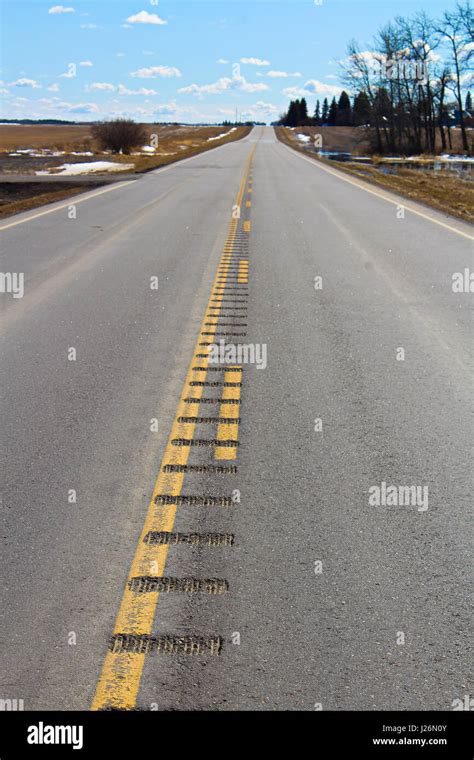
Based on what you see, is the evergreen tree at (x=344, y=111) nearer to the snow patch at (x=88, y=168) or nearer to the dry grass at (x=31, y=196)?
the snow patch at (x=88, y=168)

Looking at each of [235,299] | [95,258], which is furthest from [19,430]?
[95,258]

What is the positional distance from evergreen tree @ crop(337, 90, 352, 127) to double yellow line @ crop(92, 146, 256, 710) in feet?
542

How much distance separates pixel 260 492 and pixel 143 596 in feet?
3.75

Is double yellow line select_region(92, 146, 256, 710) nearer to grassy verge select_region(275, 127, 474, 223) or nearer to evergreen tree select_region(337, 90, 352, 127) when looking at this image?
grassy verge select_region(275, 127, 474, 223)

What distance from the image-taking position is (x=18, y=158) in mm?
46812

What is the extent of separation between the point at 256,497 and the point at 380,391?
2105 mm

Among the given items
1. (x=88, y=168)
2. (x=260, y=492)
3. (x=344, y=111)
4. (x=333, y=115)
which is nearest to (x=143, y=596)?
(x=260, y=492)

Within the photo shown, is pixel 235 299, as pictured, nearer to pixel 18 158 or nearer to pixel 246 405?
pixel 246 405

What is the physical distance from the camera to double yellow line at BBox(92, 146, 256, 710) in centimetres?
282

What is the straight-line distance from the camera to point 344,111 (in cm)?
17000

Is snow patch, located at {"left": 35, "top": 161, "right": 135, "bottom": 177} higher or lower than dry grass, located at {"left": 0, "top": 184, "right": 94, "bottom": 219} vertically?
higher

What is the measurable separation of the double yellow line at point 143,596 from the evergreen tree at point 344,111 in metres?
165

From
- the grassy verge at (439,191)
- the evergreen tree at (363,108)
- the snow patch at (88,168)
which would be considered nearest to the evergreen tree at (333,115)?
the evergreen tree at (363,108)

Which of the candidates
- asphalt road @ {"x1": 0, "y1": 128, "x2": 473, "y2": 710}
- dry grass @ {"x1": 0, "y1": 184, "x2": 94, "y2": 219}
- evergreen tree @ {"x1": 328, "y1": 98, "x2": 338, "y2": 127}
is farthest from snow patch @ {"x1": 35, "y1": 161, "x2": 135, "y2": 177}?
evergreen tree @ {"x1": 328, "y1": 98, "x2": 338, "y2": 127}
